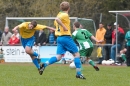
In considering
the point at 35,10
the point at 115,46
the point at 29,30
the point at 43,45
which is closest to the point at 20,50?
the point at 43,45

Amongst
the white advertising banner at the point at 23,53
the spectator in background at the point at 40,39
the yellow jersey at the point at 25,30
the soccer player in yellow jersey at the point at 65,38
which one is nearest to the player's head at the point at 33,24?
the yellow jersey at the point at 25,30

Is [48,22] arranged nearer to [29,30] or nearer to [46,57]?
[46,57]

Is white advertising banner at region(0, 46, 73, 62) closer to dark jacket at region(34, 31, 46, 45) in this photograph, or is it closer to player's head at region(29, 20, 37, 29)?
dark jacket at region(34, 31, 46, 45)

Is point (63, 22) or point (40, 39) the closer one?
point (63, 22)

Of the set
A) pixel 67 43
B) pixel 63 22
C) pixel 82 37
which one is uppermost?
pixel 63 22

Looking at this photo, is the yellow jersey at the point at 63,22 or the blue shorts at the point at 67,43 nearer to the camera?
the yellow jersey at the point at 63,22

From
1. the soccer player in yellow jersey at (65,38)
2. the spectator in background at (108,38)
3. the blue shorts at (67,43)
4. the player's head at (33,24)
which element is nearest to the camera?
the soccer player in yellow jersey at (65,38)

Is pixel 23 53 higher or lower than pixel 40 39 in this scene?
lower

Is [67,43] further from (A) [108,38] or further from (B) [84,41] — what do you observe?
(A) [108,38]

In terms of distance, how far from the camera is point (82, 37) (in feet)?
59.2

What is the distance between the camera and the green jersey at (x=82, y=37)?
58.4 feet

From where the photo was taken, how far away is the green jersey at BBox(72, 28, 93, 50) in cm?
1780

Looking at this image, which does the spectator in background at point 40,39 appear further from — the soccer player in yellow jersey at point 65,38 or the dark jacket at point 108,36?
the soccer player in yellow jersey at point 65,38

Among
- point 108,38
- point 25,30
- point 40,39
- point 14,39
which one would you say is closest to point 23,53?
point 14,39
